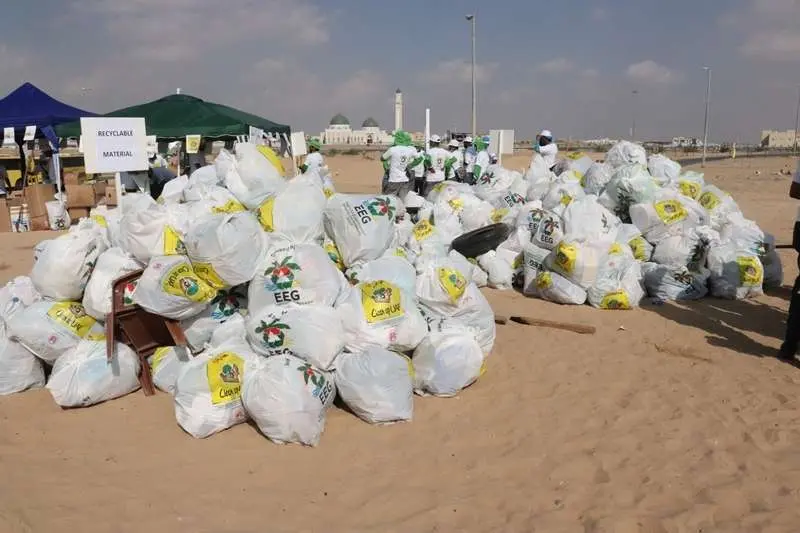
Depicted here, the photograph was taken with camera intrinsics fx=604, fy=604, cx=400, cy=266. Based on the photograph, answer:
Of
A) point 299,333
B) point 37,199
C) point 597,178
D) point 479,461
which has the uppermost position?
point 597,178

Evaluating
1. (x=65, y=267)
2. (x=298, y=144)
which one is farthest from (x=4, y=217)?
(x=65, y=267)

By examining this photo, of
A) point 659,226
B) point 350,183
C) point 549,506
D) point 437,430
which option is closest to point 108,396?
point 437,430

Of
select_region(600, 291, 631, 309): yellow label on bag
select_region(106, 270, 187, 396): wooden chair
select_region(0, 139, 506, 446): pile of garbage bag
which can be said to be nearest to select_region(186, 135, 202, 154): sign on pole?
select_region(0, 139, 506, 446): pile of garbage bag

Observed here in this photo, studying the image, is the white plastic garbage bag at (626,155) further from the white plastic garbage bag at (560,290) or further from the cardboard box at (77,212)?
the cardboard box at (77,212)

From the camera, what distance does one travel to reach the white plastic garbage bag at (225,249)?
136 inches

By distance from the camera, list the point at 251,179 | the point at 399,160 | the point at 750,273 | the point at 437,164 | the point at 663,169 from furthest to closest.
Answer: the point at 437,164 < the point at 399,160 < the point at 663,169 < the point at 750,273 < the point at 251,179

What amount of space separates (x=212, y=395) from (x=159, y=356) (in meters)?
0.78

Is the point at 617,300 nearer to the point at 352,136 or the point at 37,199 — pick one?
the point at 37,199

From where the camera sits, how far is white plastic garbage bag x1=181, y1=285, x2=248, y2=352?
12.3 ft

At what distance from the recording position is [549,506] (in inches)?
106

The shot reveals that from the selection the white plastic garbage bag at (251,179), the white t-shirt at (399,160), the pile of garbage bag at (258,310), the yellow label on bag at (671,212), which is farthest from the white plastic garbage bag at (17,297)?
the white t-shirt at (399,160)

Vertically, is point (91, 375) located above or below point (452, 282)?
below

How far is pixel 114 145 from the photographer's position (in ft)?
18.9

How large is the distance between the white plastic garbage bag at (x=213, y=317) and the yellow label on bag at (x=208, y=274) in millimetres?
232
